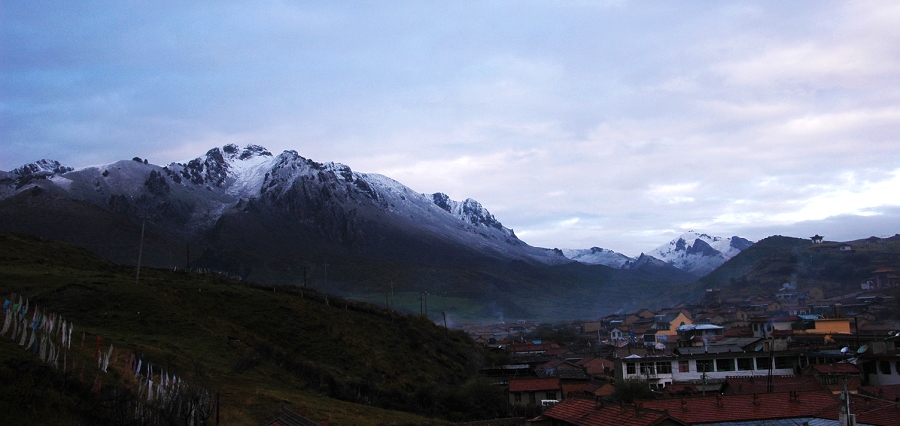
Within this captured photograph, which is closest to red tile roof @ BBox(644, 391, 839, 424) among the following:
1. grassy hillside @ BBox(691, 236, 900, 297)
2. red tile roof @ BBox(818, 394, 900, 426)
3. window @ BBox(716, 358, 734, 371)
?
red tile roof @ BBox(818, 394, 900, 426)

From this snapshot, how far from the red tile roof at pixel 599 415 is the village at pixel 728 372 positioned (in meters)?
0.06

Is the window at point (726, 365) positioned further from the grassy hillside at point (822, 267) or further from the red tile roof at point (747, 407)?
the grassy hillside at point (822, 267)

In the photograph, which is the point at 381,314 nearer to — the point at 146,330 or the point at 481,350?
the point at 481,350

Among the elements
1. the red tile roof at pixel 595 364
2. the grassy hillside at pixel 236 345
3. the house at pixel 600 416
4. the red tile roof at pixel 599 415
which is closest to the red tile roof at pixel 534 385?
the grassy hillside at pixel 236 345

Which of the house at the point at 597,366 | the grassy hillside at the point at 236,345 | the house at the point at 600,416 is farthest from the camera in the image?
the house at the point at 597,366

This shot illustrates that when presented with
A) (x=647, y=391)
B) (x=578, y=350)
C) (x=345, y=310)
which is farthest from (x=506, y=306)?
(x=647, y=391)

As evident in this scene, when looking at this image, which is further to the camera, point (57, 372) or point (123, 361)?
point (123, 361)

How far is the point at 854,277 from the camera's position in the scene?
134750 mm

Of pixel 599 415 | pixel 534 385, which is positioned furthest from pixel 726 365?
pixel 599 415

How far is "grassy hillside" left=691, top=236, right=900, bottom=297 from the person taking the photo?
443ft

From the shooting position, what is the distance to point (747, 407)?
2675 centimetres

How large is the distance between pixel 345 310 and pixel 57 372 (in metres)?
55.6

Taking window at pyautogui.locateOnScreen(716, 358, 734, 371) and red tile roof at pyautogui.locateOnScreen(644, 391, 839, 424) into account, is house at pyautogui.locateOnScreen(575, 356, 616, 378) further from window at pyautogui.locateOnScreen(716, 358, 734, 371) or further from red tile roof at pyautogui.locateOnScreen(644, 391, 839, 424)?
red tile roof at pyautogui.locateOnScreen(644, 391, 839, 424)

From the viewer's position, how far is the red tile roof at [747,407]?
26.0 metres
